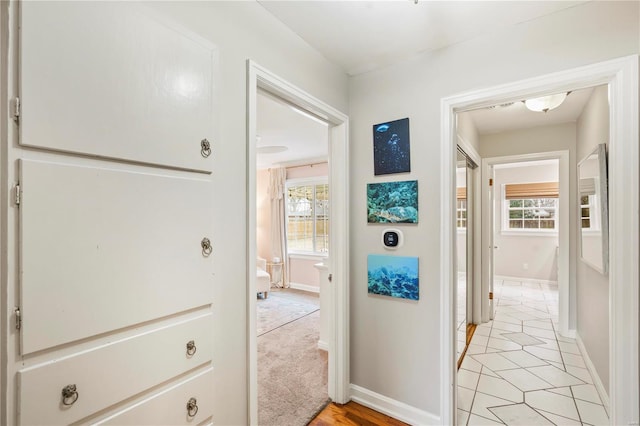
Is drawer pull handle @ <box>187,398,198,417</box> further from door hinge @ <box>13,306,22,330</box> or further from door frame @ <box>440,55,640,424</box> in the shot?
door frame @ <box>440,55,640,424</box>

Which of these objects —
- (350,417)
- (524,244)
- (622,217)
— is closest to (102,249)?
(350,417)

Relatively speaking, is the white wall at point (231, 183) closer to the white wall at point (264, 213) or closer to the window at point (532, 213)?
the white wall at point (264, 213)

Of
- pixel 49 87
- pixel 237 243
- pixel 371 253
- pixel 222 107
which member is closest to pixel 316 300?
pixel 371 253

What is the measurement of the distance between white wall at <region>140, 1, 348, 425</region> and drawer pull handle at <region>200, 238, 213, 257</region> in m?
0.05

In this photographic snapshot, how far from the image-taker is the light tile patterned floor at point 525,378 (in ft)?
6.72

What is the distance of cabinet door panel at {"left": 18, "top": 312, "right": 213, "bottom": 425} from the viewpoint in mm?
784

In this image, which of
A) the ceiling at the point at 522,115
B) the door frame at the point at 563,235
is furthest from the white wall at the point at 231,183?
the door frame at the point at 563,235

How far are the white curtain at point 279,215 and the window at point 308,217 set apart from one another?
0.48 feet

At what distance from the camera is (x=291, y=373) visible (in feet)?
8.43

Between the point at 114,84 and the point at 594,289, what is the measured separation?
11.8 ft

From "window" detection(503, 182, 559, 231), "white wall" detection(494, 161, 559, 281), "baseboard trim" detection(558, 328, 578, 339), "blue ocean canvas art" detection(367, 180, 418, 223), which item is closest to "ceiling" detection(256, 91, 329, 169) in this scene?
"blue ocean canvas art" detection(367, 180, 418, 223)

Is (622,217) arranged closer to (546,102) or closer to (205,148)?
(546,102)

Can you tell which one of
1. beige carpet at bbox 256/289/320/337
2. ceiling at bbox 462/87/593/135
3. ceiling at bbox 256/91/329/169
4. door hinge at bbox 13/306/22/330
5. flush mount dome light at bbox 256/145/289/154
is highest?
ceiling at bbox 462/87/593/135

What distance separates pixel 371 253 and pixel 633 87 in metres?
1.57
